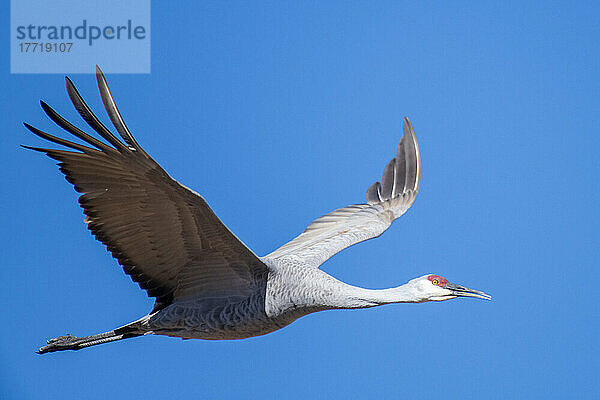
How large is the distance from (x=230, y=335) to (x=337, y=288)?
4.29 ft

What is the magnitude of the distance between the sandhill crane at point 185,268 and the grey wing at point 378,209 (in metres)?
1.77

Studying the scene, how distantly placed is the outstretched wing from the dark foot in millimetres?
979

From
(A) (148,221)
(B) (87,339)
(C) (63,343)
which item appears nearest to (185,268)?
(A) (148,221)

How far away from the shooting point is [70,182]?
7.34 metres

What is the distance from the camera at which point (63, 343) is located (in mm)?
8602

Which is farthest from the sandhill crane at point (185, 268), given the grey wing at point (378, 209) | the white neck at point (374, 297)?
the grey wing at point (378, 209)

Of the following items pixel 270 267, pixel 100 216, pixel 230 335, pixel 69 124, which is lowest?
→ pixel 230 335

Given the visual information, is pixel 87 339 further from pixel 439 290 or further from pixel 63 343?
pixel 439 290

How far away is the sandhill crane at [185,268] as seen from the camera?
7227 mm

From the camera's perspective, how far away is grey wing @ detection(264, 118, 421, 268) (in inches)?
429

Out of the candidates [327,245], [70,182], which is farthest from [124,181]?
[327,245]

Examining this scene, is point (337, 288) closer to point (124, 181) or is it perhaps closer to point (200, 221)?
point (200, 221)

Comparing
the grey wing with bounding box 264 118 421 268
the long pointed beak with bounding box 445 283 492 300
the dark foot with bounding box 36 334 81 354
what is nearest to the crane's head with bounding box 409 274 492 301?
the long pointed beak with bounding box 445 283 492 300

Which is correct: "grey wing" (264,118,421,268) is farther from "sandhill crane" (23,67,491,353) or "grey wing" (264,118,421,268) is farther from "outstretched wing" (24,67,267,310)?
"outstretched wing" (24,67,267,310)
